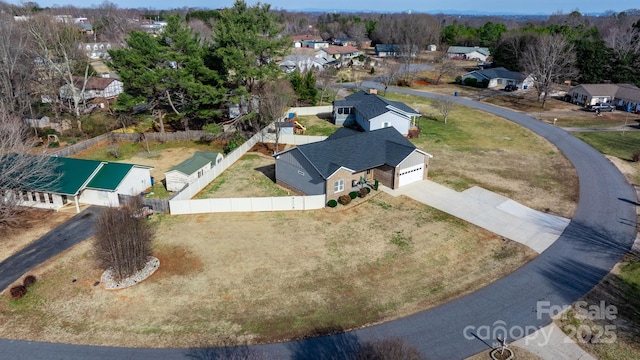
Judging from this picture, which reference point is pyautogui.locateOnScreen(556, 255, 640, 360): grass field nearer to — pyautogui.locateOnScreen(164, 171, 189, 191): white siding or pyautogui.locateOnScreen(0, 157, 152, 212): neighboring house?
pyautogui.locateOnScreen(164, 171, 189, 191): white siding

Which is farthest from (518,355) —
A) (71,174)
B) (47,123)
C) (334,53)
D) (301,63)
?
(334,53)

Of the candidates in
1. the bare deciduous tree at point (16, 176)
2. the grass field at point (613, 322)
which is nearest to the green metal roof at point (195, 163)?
the bare deciduous tree at point (16, 176)

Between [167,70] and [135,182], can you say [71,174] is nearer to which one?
[135,182]

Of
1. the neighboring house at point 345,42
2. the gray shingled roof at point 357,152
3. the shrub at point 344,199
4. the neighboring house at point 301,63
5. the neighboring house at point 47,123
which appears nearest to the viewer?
the shrub at point 344,199

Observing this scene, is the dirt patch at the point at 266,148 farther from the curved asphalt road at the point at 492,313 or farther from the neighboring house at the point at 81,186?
the curved asphalt road at the point at 492,313

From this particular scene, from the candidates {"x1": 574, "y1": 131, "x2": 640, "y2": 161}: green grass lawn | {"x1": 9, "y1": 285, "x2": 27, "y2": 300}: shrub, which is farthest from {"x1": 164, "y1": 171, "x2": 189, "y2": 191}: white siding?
{"x1": 574, "y1": 131, "x2": 640, "y2": 161}: green grass lawn

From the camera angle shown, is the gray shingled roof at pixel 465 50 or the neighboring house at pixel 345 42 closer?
the gray shingled roof at pixel 465 50
